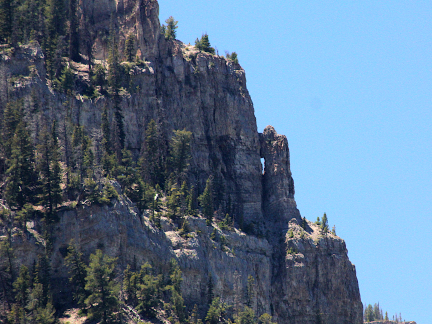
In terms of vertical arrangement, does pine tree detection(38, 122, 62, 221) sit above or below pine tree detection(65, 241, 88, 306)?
above

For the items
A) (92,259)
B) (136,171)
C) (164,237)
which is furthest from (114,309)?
(136,171)

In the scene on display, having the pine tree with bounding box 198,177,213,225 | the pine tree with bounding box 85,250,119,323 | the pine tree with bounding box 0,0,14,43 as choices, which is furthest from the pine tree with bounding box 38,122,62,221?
the pine tree with bounding box 198,177,213,225

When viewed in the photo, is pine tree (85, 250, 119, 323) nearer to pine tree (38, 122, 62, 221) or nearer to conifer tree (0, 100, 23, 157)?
pine tree (38, 122, 62, 221)

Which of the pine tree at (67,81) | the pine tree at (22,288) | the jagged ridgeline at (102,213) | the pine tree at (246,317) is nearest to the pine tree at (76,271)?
the jagged ridgeline at (102,213)

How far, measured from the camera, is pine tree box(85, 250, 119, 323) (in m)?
153

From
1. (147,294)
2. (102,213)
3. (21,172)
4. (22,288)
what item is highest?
(21,172)

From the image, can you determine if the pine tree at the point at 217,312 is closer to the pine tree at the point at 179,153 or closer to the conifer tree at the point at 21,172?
the pine tree at the point at 179,153

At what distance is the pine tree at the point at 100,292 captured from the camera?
15312cm

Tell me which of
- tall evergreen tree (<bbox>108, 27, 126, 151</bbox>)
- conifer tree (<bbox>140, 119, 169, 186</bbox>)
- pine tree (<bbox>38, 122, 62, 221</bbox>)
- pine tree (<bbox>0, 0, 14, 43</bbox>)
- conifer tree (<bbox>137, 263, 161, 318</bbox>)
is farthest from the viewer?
tall evergreen tree (<bbox>108, 27, 126, 151</bbox>)

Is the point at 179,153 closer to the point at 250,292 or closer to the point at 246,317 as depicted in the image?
the point at 250,292

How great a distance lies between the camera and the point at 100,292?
504 feet

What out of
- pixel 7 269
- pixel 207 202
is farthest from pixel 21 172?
pixel 207 202

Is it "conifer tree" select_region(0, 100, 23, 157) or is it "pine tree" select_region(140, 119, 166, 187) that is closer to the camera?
"conifer tree" select_region(0, 100, 23, 157)

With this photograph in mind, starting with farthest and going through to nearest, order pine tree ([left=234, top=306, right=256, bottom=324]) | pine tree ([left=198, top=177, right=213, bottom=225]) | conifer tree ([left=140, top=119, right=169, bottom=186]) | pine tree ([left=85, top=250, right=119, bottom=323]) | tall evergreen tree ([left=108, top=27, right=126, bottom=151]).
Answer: pine tree ([left=198, top=177, right=213, bottom=225])
tall evergreen tree ([left=108, top=27, right=126, bottom=151])
conifer tree ([left=140, top=119, right=169, bottom=186])
pine tree ([left=234, top=306, right=256, bottom=324])
pine tree ([left=85, top=250, right=119, bottom=323])
